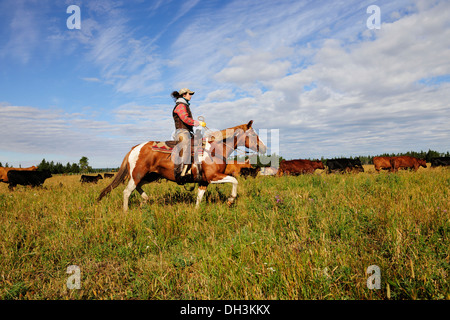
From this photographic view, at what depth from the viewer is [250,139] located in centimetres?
711

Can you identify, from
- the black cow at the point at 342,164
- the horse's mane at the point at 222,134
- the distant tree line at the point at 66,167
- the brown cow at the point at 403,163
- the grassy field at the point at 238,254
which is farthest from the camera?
the distant tree line at the point at 66,167

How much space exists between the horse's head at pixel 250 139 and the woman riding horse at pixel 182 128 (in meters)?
1.59

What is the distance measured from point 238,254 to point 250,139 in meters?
4.39

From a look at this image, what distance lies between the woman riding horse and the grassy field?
5.83 feet

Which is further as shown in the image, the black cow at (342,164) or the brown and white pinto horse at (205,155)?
the black cow at (342,164)

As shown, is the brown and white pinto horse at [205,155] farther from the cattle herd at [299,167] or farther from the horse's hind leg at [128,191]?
the cattle herd at [299,167]

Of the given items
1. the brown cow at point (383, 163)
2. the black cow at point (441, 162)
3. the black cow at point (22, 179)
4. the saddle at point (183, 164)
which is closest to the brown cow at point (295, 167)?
the brown cow at point (383, 163)

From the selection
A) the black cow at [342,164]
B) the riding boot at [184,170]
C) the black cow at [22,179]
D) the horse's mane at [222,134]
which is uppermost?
the horse's mane at [222,134]

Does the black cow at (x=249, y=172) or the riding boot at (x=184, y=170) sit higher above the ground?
the riding boot at (x=184, y=170)

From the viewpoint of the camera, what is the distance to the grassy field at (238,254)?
2.43 m

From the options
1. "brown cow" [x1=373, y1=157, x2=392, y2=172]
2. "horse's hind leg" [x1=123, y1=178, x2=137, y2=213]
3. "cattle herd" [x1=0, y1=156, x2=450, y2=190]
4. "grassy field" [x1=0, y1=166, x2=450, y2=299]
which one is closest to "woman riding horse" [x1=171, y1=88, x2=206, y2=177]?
"horse's hind leg" [x1=123, y1=178, x2=137, y2=213]

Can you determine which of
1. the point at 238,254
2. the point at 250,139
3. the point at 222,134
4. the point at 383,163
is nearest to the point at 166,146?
the point at 222,134
